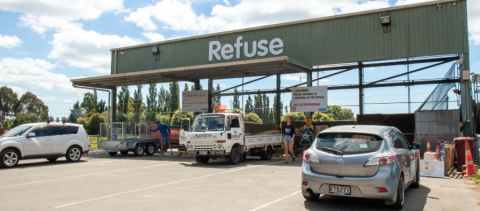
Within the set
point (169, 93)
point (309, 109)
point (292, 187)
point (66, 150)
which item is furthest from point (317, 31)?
point (169, 93)

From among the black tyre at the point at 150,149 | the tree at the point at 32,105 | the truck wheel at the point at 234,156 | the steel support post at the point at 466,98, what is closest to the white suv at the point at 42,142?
the black tyre at the point at 150,149

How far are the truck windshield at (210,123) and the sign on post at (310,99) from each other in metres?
5.81

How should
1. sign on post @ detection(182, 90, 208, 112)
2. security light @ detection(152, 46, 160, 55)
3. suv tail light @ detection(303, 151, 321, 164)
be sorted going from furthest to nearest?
A: 1. security light @ detection(152, 46, 160, 55)
2. sign on post @ detection(182, 90, 208, 112)
3. suv tail light @ detection(303, 151, 321, 164)

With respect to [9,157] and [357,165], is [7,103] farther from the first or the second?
[357,165]

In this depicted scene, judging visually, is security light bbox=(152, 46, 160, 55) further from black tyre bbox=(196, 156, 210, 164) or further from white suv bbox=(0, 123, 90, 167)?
black tyre bbox=(196, 156, 210, 164)

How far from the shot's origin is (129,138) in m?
19.1

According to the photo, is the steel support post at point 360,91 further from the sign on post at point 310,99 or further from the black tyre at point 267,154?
the black tyre at point 267,154

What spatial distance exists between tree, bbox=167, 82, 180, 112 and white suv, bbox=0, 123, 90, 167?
63.4 meters

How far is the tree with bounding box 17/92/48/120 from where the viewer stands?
9369 cm

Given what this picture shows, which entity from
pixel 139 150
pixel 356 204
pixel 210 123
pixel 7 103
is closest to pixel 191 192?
pixel 356 204

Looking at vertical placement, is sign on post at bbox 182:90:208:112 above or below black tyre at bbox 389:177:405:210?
above

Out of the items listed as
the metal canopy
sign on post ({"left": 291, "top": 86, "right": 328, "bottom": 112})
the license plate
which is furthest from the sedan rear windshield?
sign on post ({"left": 291, "top": 86, "right": 328, "bottom": 112})

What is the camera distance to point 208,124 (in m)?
13.8

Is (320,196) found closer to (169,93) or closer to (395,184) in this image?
(395,184)
